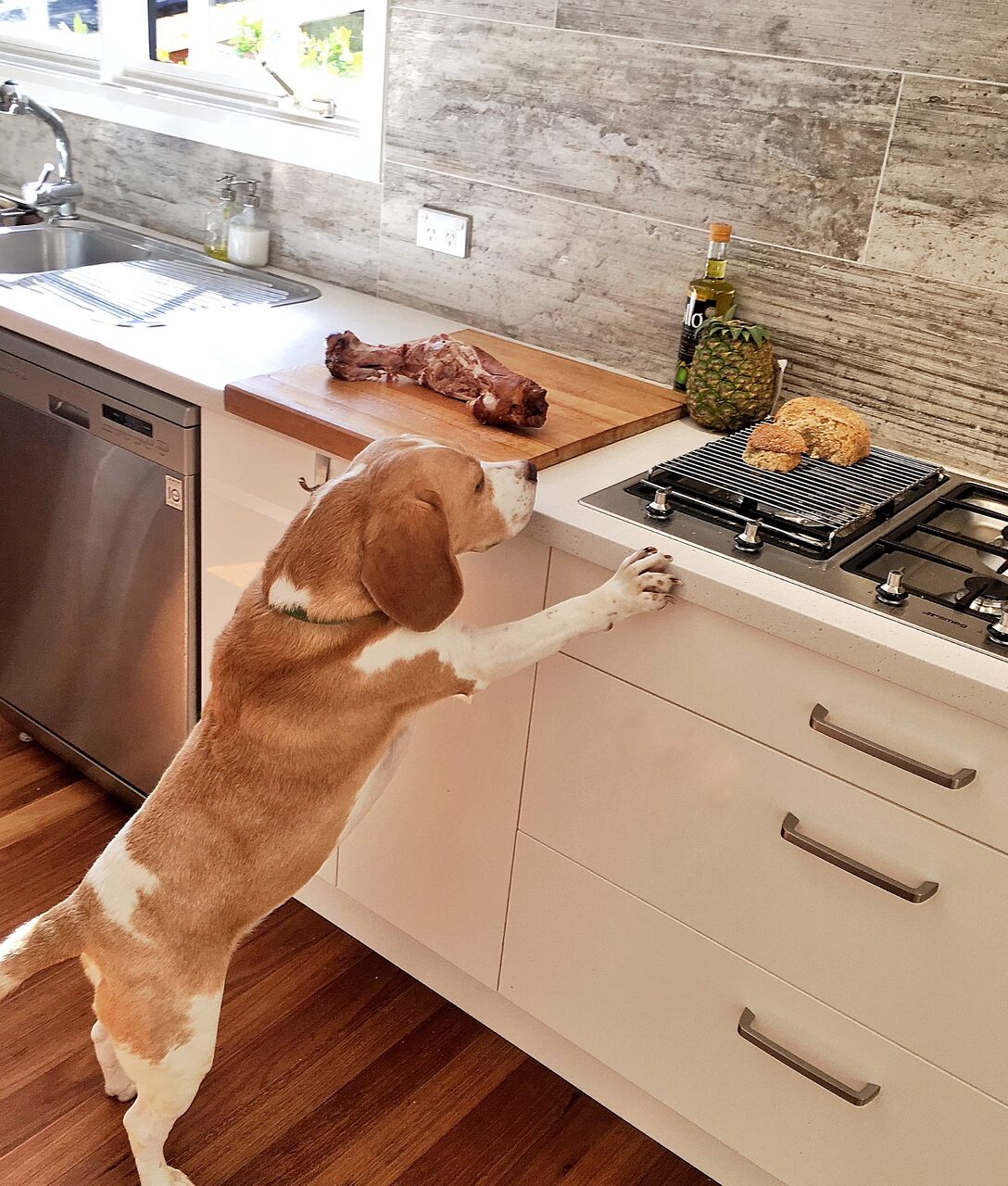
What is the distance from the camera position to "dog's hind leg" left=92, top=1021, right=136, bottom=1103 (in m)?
1.75

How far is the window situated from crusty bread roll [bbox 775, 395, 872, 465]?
104 cm

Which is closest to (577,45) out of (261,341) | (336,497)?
(261,341)

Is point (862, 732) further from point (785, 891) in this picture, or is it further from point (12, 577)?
point (12, 577)

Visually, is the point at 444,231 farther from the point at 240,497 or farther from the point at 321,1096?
the point at 321,1096

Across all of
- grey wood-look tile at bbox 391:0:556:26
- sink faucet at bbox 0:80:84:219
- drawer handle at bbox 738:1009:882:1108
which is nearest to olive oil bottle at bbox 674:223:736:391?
grey wood-look tile at bbox 391:0:556:26

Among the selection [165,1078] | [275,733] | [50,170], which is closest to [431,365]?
[275,733]

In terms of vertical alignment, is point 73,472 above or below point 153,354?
below

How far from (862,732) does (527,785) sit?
0.53 m

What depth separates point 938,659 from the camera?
50.9 inches

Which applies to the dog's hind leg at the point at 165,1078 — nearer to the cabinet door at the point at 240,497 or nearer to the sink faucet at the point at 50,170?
the cabinet door at the point at 240,497

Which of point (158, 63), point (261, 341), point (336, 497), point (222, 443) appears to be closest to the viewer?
point (336, 497)

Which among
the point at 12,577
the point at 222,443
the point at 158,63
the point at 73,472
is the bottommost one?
the point at 12,577

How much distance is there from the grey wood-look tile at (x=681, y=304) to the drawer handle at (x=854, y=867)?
67 centimetres

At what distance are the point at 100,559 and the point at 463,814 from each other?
2.78 ft
